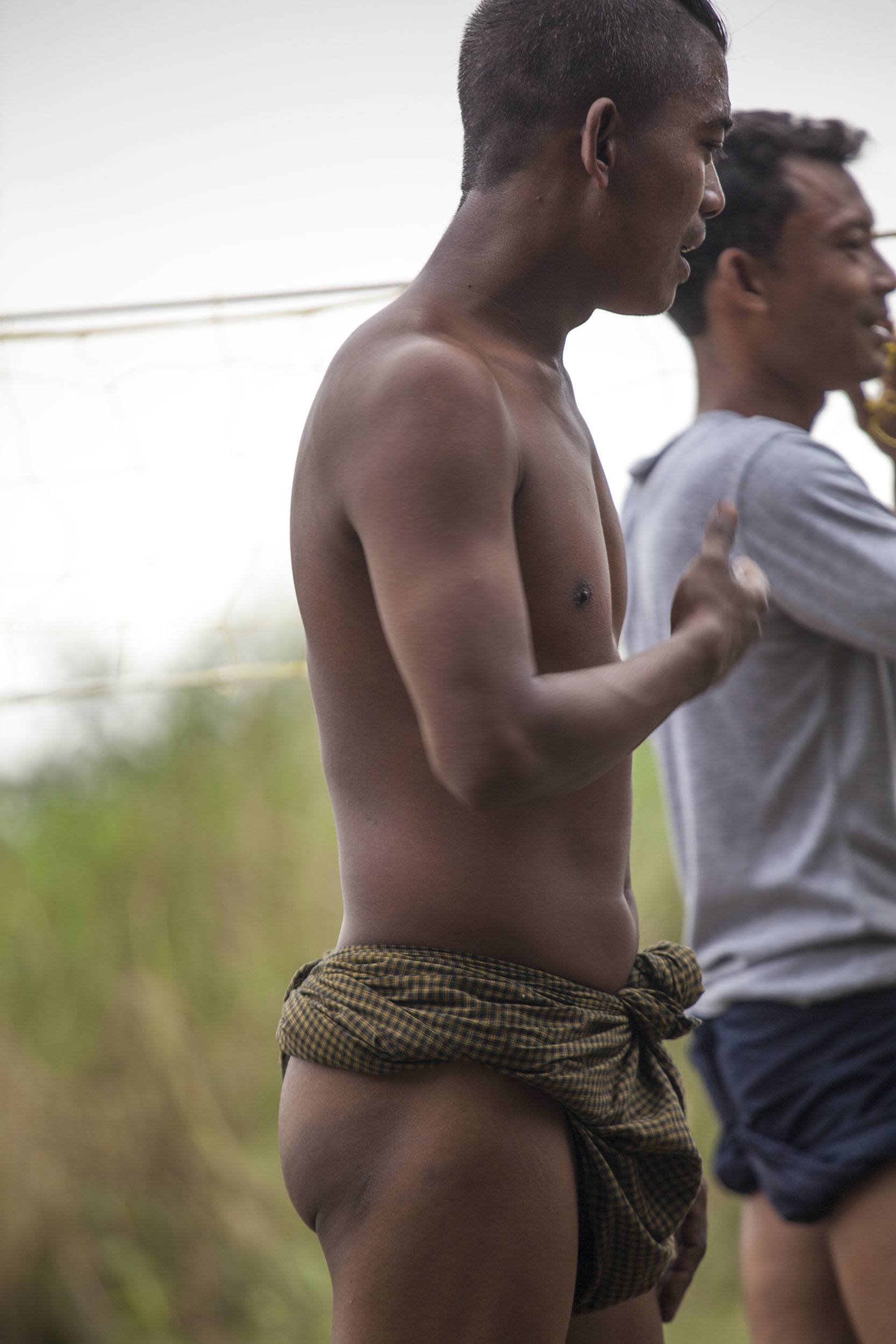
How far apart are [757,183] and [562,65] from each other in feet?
2.48

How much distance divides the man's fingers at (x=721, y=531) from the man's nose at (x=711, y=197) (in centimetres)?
27

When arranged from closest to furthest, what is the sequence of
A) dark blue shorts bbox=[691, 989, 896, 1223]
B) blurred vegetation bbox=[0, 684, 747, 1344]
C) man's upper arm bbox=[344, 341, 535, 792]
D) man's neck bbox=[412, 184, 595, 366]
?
man's upper arm bbox=[344, 341, 535, 792] → man's neck bbox=[412, 184, 595, 366] → dark blue shorts bbox=[691, 989, 896, 1223] → blurred vegetation bbox=[0, 684, 747, 1344]

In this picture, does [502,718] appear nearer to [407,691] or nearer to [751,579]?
[407,691]

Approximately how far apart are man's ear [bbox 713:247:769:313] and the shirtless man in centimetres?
60

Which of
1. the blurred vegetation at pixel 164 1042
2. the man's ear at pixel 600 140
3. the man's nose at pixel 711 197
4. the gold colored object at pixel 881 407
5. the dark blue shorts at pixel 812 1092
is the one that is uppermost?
the man's ear at pixel 600 140

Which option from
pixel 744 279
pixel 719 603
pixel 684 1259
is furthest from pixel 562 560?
pixel 744 279

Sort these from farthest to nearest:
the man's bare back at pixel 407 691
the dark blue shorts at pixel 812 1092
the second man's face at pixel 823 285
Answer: the second man's face at pixel 823 285 < the dark blue shorts at pixel 812 1092 < the man's bare back at pixel 407 691

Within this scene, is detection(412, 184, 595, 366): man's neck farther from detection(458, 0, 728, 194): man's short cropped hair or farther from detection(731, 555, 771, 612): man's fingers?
detection(731, 555, 771, 612): man's fingers

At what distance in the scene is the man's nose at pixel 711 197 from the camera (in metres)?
1.20

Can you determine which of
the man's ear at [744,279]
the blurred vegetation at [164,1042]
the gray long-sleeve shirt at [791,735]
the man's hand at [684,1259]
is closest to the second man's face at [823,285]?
A: the man's ear at [744,279]

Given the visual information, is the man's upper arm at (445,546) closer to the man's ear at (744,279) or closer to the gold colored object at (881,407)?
Result: the man's ear at (744,279)

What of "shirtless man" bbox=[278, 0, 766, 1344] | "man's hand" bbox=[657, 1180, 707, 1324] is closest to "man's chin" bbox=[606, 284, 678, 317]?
"shirtless man" bbox=[278, 0, 766, 1344]

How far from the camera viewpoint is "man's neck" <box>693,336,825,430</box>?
180 centimetres

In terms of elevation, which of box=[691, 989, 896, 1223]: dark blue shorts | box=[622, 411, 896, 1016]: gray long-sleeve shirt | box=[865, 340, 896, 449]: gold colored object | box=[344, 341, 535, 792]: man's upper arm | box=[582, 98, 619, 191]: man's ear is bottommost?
box=[691, 989, 896, 1223]: dark blue shorts
